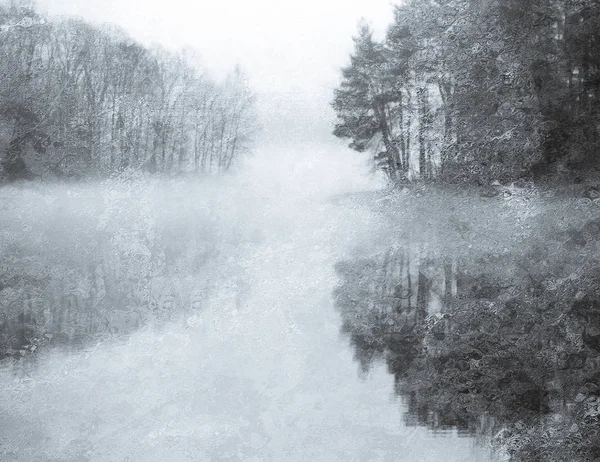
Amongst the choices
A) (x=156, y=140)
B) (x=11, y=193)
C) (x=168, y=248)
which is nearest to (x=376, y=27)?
(x=156, y=140)

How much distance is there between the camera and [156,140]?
3.11m

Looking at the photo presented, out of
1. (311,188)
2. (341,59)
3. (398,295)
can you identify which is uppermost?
(341,59)

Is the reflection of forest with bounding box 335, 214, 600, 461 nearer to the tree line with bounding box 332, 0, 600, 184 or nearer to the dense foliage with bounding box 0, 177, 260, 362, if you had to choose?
the tree line with bounding box 332, 0, 600, 184

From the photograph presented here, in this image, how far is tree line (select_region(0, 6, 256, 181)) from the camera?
122 inches

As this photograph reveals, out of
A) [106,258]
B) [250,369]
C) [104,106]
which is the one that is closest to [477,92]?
[250,369]

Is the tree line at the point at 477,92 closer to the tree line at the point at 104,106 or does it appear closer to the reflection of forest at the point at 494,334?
the reflection of forest at the point at 494,334

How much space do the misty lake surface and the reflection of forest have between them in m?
0.09

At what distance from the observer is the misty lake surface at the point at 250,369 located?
2.80 meters

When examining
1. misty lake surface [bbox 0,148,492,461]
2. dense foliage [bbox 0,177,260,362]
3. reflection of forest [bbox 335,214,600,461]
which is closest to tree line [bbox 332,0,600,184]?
misty lake surface [bbox 0,148,492,461]

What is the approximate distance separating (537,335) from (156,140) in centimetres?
204

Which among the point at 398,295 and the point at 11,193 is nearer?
the point at 398,295

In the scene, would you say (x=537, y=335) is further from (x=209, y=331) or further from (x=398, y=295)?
(x=209, y=331)

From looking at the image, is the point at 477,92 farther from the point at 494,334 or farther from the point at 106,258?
the point at 106,258

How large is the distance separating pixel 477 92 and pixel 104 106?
1.86 m
